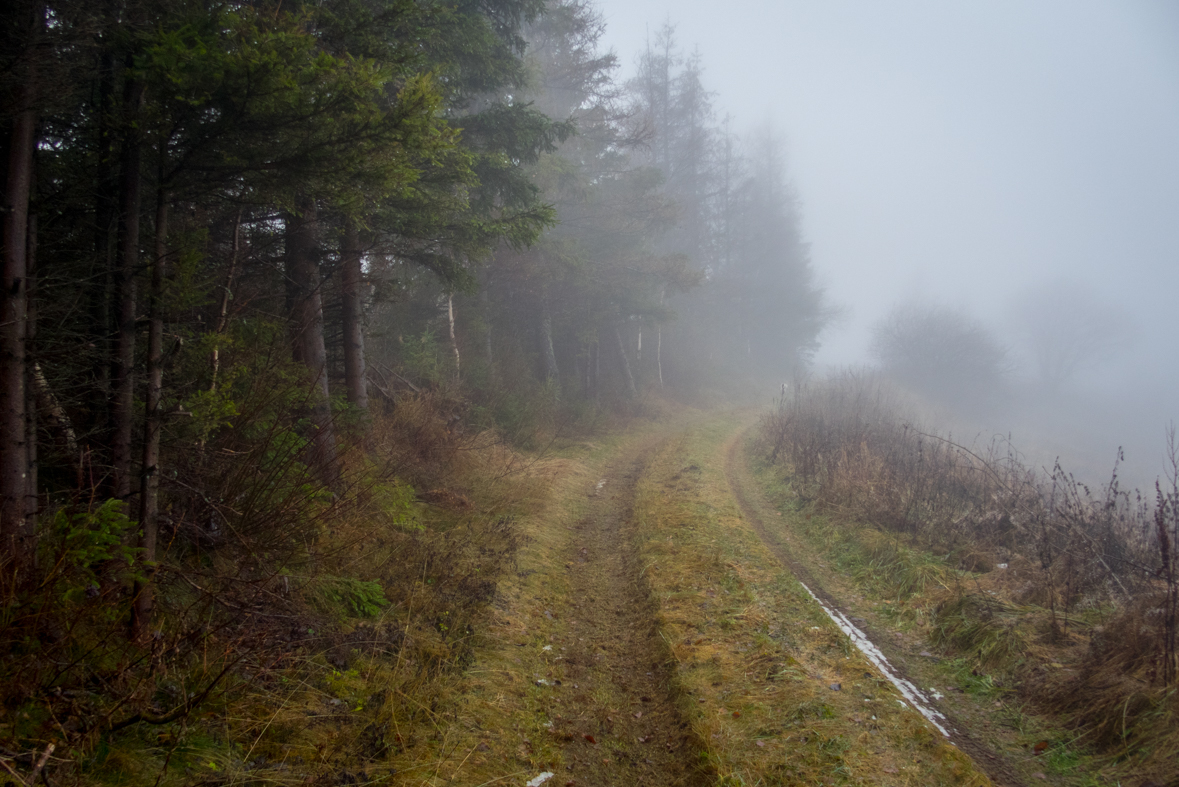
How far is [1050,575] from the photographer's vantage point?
242 inches

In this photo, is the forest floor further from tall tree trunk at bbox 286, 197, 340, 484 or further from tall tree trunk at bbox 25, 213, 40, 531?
tall tree trunk at bbox 286, 197, 340, 484

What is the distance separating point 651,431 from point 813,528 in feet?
34.5

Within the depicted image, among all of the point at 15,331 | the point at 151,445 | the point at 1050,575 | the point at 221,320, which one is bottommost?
the point at 1050,575

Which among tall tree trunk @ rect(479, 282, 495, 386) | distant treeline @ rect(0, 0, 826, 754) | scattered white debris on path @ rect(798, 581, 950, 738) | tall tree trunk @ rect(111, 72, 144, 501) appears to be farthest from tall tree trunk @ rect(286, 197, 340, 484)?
tall tree trunk @ rect(479, 282, 495, 386)

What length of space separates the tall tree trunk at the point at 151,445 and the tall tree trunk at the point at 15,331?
546mm

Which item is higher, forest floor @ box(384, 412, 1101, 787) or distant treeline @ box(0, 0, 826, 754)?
distant treeline @ box(0, 0, 826, 754)

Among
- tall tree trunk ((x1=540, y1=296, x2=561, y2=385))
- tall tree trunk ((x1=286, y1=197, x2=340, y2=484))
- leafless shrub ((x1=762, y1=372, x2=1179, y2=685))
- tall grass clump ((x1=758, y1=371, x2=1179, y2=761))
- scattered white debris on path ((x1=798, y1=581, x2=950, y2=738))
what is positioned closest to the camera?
tall grass clump ((x1=758, y1=371, x2=1179, y2=761))

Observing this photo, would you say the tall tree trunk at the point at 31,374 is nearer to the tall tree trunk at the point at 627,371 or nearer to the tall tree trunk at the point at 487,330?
the tall tree trunk at the point at 487,330

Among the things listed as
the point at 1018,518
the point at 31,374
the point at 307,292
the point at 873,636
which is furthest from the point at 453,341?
the point at 1018,518

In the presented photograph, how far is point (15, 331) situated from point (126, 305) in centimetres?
74

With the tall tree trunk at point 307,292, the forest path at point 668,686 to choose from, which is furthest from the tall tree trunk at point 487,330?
the forest path at point 668,686

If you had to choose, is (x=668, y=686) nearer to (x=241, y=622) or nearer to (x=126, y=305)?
(x=241, y=622)

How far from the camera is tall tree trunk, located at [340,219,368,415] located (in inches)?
325

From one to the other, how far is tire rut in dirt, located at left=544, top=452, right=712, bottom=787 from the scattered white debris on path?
2.08 m
